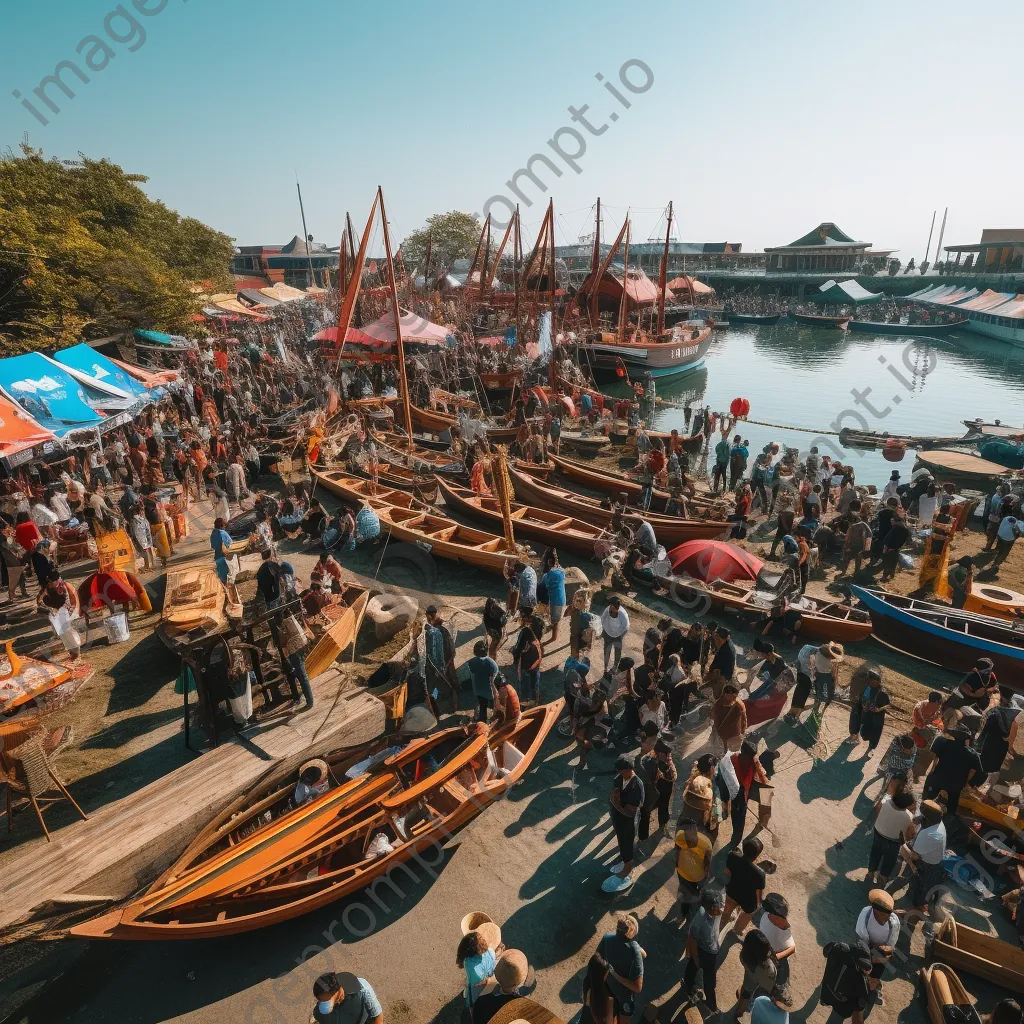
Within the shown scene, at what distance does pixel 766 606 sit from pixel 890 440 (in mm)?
20682

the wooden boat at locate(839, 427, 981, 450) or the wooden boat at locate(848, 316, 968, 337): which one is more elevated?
the wooden boat at locate(848, 316, 968, 337)

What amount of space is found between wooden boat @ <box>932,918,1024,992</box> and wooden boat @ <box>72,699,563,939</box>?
4689 mm

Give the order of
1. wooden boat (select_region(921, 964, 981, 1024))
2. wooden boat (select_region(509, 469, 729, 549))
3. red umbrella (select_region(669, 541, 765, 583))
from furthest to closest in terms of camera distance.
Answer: wooden boat (select_region(509, 469, 729, 549)), red umbrella (select_region(669, 541, 765, 583)), wooden boat (select_region(921, 964, 981, 1024))

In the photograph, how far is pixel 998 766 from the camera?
25.1 feet

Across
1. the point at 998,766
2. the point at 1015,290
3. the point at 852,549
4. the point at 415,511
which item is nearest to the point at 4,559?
the point at 415,511

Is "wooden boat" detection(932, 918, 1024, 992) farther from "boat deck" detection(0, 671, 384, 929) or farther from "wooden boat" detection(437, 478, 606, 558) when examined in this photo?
"wooden boat" detection(437, 478, 606, 558)

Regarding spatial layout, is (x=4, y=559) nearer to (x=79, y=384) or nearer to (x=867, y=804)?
(x=79, y=384)

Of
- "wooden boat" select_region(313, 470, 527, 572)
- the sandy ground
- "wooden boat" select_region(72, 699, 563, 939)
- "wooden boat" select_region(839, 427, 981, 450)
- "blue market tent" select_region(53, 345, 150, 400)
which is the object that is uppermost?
"blue market tent" select_region(53, 345, 150, 400)

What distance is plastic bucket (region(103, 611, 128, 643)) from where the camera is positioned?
11508 millimetres

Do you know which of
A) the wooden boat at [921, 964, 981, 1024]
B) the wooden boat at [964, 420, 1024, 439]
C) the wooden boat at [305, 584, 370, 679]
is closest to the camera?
the wooden boat at [921, 964, 981, 1024]

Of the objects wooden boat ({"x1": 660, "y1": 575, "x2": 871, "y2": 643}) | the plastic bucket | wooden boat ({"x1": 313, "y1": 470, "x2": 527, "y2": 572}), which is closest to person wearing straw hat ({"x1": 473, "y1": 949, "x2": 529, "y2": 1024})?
wooden boat ({"x1": 660, "y1": 575, "x2": 871, "y2": 643})

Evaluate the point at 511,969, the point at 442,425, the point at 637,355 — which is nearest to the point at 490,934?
the point at 511,969

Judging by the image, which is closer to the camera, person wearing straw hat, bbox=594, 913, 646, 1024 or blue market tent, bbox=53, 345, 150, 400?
person wearing straw hat, bbox=594, 913, 646, 1024

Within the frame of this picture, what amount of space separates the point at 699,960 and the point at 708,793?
149 centimetres
